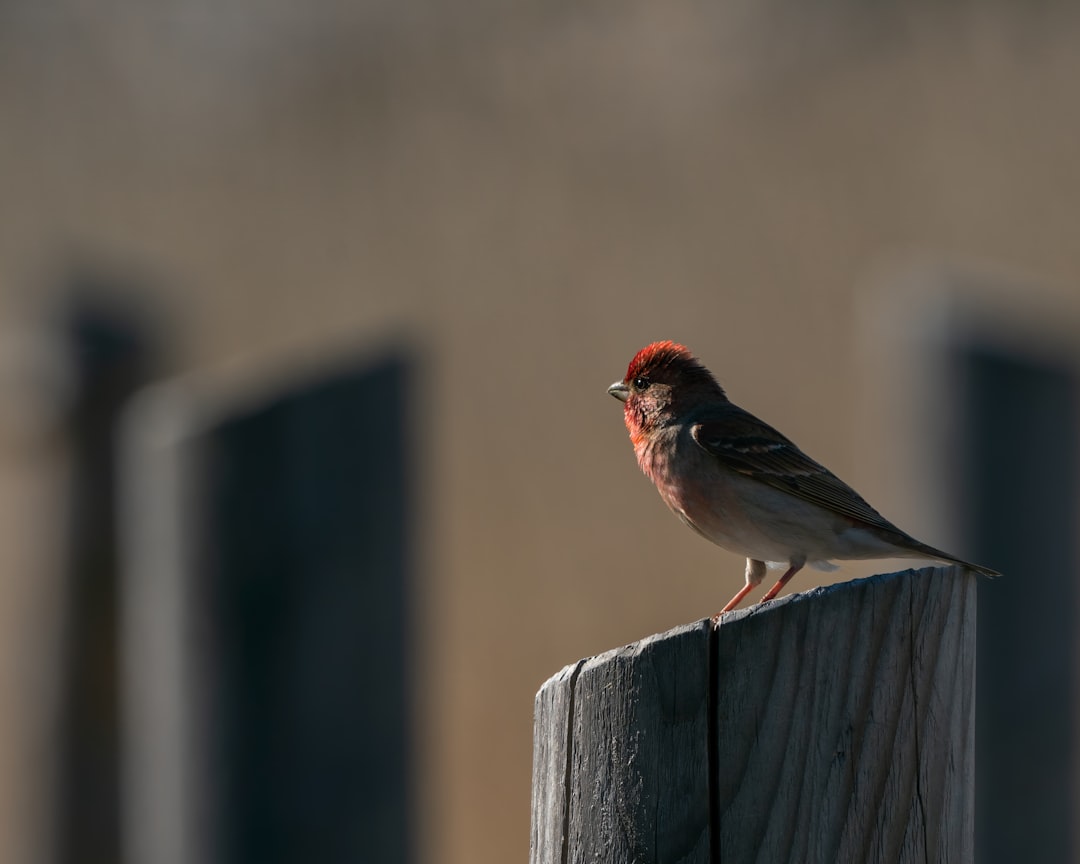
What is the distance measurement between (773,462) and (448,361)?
5159 millimetres

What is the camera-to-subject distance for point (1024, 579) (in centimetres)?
346

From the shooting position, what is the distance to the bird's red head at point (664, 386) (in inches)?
164

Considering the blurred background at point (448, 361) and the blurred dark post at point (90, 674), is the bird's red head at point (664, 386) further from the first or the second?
the blurred dark post at point (90, 674)

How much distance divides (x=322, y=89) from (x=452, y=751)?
5.23 meters

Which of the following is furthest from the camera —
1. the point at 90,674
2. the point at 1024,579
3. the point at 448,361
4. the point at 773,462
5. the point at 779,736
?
the point at 448,361

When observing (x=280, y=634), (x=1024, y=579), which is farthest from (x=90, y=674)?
(x=1024, y=579)

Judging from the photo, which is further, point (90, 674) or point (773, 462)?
point (90, 674)

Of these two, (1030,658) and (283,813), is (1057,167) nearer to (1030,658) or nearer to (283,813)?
(1030,658)

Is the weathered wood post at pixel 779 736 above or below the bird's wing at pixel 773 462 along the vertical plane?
below

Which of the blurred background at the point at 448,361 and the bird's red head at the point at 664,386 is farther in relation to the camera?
the bird's red head at the point at 664,386

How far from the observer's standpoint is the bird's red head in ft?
13.6

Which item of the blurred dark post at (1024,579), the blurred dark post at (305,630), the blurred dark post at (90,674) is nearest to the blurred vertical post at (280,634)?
the blurred dark post at (305,630)

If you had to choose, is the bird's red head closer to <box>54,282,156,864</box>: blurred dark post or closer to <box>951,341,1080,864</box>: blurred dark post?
<box>951,341,1080,864</box>: blurred dark post

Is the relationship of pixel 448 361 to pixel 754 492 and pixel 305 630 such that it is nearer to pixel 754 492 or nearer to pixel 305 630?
pixel 754 492
